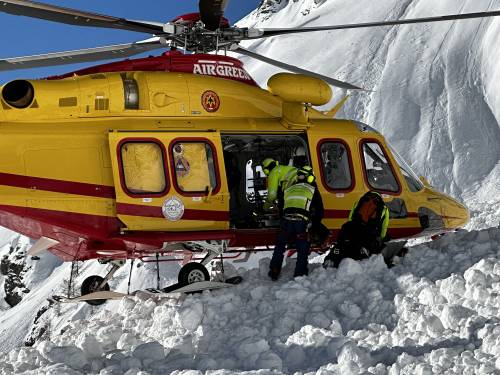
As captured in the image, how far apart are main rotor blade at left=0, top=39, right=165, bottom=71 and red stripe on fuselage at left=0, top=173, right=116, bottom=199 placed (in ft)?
5.06

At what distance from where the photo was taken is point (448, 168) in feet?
109

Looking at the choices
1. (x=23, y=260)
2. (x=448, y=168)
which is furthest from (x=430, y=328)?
(x=23, y=260)

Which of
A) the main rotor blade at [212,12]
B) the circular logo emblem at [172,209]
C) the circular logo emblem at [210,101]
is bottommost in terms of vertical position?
the circular logo emblem at [172,209]

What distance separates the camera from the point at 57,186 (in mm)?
7883

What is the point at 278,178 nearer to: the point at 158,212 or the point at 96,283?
the point at 158,212

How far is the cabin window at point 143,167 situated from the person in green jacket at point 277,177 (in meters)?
1.35

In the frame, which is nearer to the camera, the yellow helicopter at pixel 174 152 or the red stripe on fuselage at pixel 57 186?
the red stripe on fuselage at pixel 57 186

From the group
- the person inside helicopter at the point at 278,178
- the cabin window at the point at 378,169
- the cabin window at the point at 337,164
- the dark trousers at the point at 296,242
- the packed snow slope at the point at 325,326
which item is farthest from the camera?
the cabin window at the point at 378,169

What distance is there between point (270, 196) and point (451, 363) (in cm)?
448

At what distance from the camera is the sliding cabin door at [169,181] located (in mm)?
8180

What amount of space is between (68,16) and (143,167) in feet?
6.45

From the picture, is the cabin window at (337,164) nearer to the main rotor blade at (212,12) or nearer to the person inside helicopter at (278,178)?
the person inside helicopter at (278,178)

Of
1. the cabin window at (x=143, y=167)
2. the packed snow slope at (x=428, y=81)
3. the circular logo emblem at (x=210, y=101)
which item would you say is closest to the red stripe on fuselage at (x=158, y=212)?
the cabin window at (x=143, y=167)

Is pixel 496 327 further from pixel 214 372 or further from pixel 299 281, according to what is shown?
pixel 299 281
